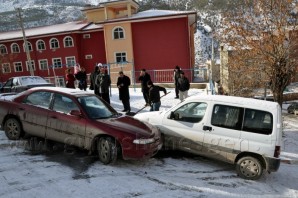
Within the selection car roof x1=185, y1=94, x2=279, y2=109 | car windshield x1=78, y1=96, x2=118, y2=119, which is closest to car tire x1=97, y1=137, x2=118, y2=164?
car windshield x1=78, y1=96, x2=118, y2=119

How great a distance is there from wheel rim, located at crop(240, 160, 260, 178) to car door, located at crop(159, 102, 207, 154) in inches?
40.3

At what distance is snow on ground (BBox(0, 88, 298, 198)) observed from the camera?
17.3 feet

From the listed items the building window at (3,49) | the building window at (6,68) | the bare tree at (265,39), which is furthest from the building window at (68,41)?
the bare tree at (265,39)

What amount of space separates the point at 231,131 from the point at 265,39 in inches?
268

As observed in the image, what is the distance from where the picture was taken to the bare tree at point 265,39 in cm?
1166

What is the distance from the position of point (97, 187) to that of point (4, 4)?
211539 mm

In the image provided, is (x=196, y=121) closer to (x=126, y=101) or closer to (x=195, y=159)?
(x=195, y=159)

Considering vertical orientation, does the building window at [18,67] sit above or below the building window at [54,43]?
below

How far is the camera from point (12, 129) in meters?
7.56

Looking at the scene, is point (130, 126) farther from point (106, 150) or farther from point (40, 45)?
point (40, 45)

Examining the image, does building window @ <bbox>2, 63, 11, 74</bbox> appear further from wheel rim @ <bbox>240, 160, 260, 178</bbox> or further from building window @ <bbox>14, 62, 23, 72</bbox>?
wheel rim @ <bbox>240, 160, 260, 178</bbox>

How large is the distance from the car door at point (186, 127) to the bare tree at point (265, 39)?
6.20 m

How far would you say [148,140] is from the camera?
6484 millimetres

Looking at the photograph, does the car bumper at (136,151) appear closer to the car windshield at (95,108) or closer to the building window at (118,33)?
the car windshield at (95,108)
